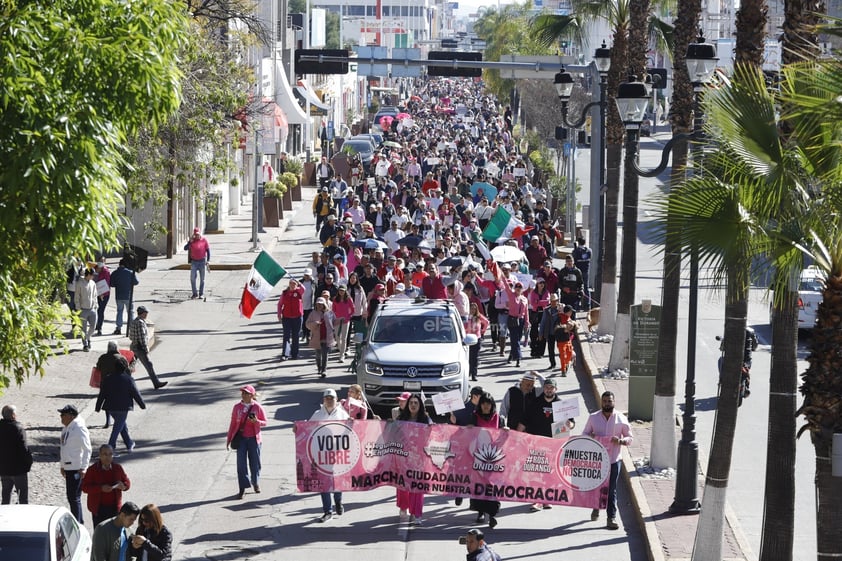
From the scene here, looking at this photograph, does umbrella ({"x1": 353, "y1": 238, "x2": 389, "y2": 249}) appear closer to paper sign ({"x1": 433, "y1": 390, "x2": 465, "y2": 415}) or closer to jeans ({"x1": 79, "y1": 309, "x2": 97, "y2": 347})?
jeans ({"x1": 79, "y1": 309, "x2": 97, "y2": 347})

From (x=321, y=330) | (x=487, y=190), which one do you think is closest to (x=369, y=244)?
(x=321, y=330)

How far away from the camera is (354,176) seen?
56375 millimetres

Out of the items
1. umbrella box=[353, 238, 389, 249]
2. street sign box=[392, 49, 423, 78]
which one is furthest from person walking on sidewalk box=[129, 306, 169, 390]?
street sign box=[392, 49, 423, 78]

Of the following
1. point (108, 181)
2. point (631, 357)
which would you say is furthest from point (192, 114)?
point (108, 181)

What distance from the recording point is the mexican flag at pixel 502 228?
34.4m

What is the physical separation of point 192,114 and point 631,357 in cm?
1243

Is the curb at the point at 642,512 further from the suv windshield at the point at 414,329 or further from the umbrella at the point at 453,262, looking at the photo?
the umbrella at the point at 453,262

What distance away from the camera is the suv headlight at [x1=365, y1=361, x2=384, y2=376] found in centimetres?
2062

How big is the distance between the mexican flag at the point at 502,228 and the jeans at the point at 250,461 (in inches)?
718

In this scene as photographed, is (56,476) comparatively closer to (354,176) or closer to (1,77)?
(1,77)

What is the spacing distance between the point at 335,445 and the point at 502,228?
1925cm

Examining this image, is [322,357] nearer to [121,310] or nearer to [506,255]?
[121,310]

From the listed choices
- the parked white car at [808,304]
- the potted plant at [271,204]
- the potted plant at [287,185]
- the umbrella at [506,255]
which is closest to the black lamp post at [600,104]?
the umbrella at [506,255]

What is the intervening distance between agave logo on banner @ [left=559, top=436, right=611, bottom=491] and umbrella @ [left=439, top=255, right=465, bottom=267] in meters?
12.4
